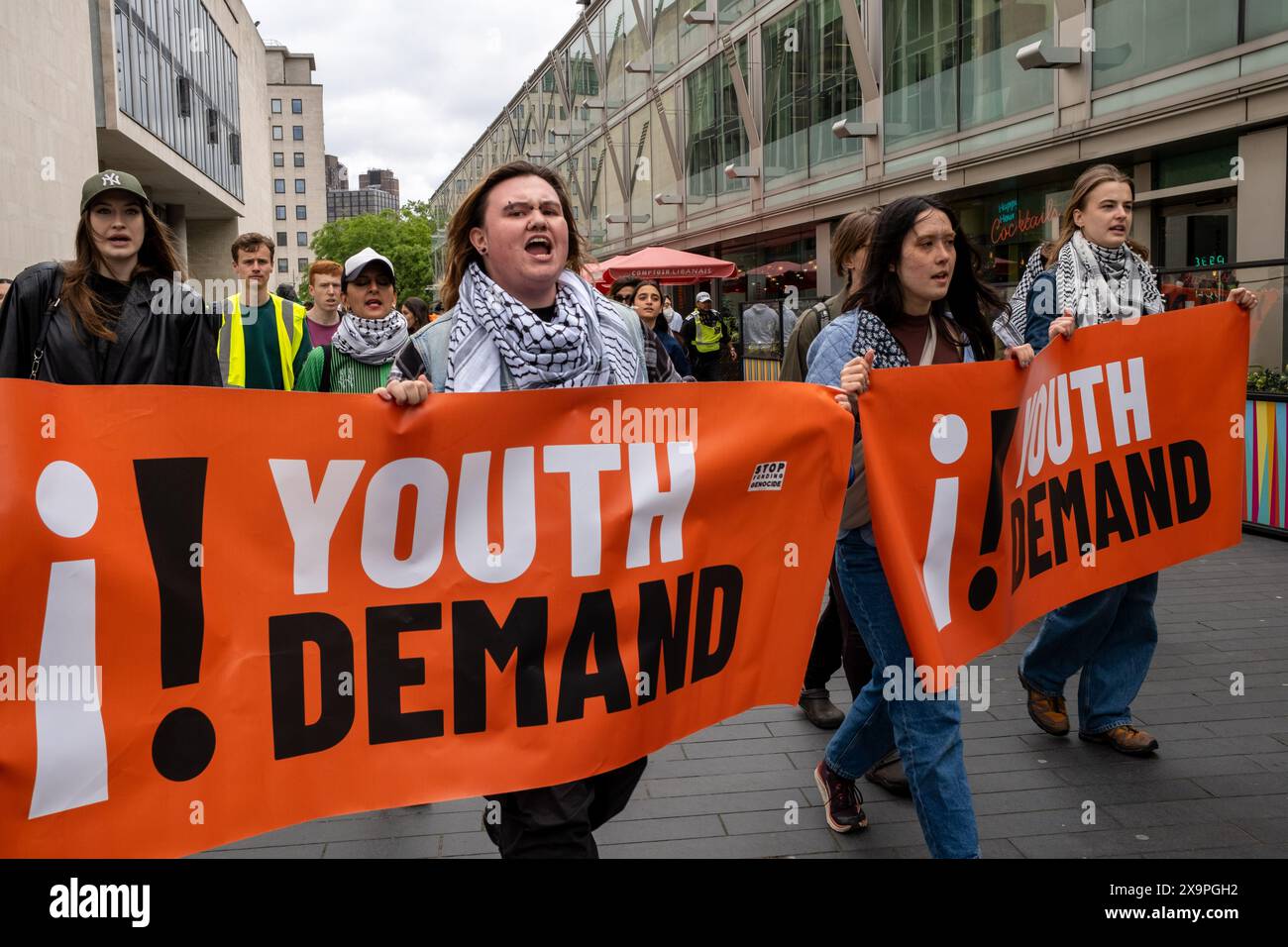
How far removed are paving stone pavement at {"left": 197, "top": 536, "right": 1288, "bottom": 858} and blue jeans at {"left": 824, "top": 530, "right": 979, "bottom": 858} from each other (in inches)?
20.2

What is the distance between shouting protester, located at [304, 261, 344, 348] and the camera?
24.9ft

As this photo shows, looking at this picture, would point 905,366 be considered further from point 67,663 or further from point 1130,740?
point 67,663

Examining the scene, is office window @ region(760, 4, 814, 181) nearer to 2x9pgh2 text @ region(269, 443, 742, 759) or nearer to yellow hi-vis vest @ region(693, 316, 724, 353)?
yellow hi-vis vest @ region(693, 316, 724, 353)

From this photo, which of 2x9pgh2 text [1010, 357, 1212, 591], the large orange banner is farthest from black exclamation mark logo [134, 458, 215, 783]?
2x9pgh2 text [1010, 357, 1212, 591]

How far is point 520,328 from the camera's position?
9.84 ft

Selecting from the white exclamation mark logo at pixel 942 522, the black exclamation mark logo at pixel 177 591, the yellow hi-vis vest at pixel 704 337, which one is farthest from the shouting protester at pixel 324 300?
the yellow hi-vis vest at pixel 704 337

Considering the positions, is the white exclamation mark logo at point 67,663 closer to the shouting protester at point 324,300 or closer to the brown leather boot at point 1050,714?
the brown leather boot at point 1050,714

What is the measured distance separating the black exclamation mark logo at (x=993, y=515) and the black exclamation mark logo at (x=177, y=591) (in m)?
2.28

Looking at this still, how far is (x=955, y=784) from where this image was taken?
330 centimetres

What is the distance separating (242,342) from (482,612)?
3.68 metres

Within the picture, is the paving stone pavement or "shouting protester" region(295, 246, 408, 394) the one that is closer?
the paving stone pavement

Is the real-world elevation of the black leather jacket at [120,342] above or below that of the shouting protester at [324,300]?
below

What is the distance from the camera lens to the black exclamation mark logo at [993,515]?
371cm

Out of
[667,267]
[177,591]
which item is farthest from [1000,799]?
[667,267]
